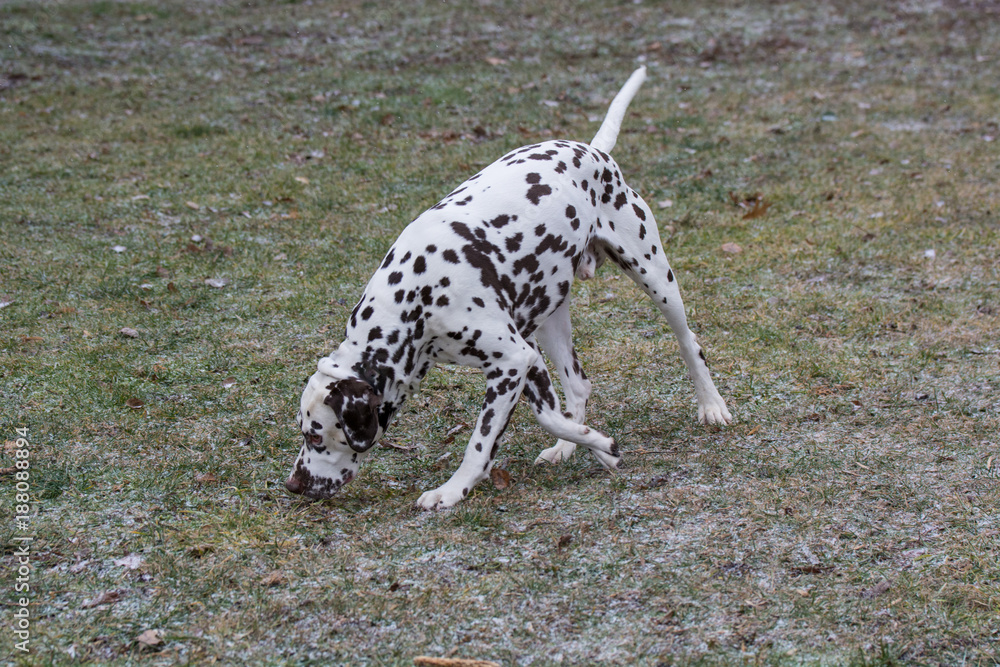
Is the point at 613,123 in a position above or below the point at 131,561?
above

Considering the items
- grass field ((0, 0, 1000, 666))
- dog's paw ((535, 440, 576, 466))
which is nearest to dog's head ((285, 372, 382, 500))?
grass field ((0, 0, 1000, 666))

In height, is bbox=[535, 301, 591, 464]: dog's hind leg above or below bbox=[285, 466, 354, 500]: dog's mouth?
above

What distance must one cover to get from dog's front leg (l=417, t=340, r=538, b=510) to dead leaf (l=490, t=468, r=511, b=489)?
0.69ft

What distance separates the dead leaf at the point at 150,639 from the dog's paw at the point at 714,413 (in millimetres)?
2934

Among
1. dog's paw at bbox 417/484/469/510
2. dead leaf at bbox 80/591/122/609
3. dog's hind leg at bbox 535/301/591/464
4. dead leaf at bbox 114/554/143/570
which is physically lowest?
dead leaf at bbox 80/591/122/609

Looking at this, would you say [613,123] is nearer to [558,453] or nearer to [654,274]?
[654,274]

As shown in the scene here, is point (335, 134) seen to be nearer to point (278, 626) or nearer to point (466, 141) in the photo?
point (466, 141)

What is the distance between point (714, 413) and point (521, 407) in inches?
43.2

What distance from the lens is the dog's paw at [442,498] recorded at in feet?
13.9

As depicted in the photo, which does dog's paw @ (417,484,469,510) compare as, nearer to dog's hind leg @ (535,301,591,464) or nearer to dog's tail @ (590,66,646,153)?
dog's hind leg @ (535,301,591,464)

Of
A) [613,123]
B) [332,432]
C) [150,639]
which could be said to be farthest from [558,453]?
[150,639]

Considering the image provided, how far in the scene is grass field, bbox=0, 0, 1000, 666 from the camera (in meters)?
3.54

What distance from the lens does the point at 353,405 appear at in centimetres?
394

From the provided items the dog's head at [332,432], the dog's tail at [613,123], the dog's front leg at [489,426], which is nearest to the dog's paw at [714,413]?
the dog's front leg at [489,426]
